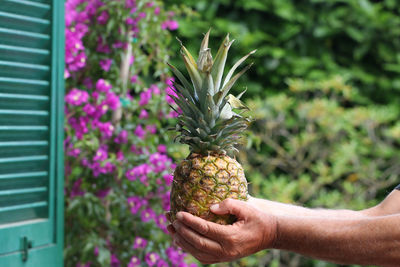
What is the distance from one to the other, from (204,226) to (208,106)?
418mm

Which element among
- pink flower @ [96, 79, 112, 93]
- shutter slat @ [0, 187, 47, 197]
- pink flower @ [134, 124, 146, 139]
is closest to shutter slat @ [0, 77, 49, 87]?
shutter slat @ [0, 187, 47, 197]

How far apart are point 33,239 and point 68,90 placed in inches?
44.6

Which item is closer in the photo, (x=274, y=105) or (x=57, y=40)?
(x=57, y=40)

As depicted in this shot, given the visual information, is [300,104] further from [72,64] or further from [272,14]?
[72,64]

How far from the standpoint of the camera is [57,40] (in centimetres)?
252

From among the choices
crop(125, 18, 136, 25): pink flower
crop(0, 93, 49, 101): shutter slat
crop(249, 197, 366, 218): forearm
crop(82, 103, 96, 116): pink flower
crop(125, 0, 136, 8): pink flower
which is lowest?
crop(249, 197, 366, 218): forearm

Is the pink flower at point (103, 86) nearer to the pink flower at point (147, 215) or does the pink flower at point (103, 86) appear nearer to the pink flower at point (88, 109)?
the pink flower at point (88, 109)

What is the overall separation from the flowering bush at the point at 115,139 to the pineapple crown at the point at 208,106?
1.20m

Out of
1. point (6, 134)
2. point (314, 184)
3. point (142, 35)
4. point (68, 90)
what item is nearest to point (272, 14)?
point (314, 184)

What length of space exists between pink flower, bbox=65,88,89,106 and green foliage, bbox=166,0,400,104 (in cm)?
160

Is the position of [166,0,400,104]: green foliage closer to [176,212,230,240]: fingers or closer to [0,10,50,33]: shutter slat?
[0,10,50,33]: shutter slat

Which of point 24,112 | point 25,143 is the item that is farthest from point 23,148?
point 24,112

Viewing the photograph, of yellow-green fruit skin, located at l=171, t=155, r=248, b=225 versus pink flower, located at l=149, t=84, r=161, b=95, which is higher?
pink flower, located at l=149, t=84, r=161, b=95

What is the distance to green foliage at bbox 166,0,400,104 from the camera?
4.51 meters
